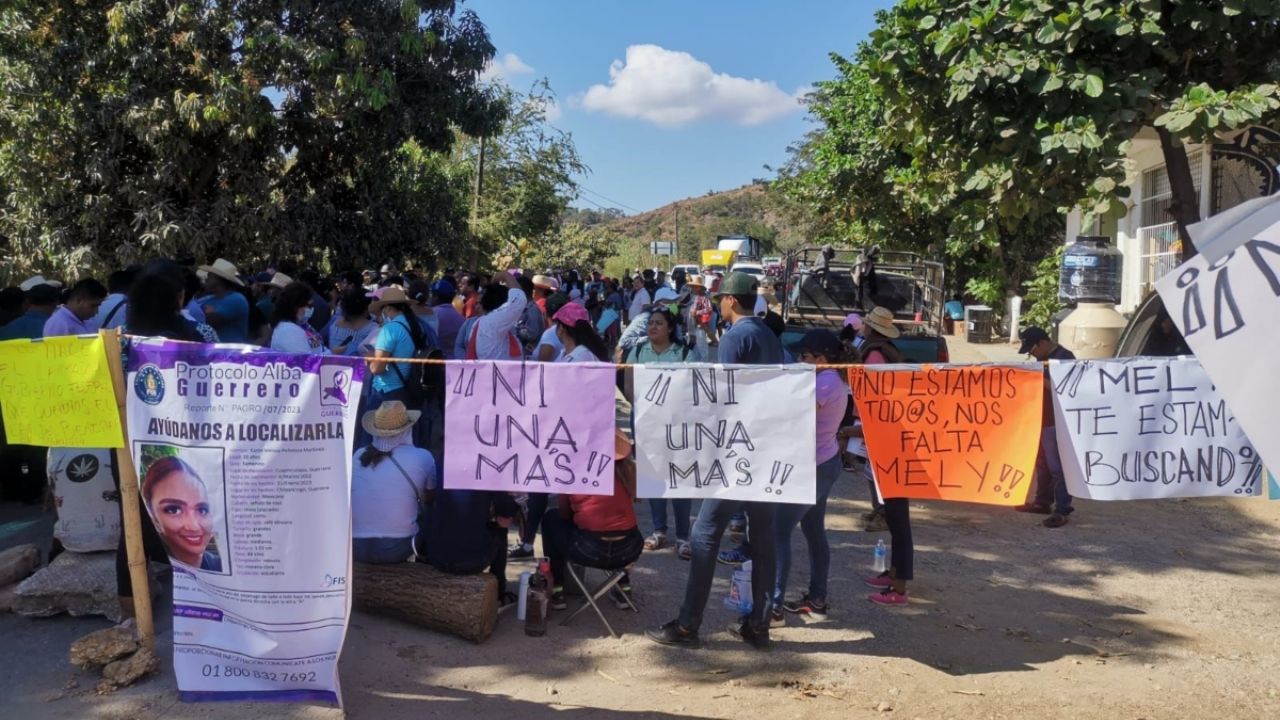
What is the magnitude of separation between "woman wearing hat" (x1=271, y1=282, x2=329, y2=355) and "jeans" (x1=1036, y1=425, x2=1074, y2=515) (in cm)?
566

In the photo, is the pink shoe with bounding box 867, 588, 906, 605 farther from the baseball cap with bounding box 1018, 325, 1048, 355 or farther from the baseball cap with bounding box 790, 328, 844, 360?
the baseball cap with bounding box 1018, 325, 1048, 355

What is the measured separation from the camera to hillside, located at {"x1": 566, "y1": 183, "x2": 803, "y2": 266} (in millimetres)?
89250

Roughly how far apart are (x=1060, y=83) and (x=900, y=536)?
317 cm

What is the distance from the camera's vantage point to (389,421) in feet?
15.9

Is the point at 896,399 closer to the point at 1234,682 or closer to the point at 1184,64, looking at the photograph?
the point at 1234,682

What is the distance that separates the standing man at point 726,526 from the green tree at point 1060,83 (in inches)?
106

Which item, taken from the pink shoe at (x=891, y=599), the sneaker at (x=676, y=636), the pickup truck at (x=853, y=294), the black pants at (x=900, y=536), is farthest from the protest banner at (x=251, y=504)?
the pickup truck at (x=853, y=294)

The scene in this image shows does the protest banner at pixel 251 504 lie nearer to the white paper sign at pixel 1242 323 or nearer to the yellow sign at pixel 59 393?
the yellow sign at pixel 59 393

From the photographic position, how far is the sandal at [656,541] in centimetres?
673

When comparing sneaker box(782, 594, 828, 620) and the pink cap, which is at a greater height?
the pink cap

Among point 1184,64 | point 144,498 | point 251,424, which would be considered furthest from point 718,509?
point 1184,64

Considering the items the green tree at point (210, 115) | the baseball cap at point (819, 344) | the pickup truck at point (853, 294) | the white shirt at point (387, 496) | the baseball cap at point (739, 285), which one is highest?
the green tree at point (210, 115)

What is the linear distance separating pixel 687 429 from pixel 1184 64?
537cm

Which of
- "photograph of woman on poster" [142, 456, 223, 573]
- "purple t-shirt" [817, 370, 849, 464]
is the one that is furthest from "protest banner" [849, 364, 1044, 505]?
"photograph of woman on poster" [142, 456, 223, 573]
